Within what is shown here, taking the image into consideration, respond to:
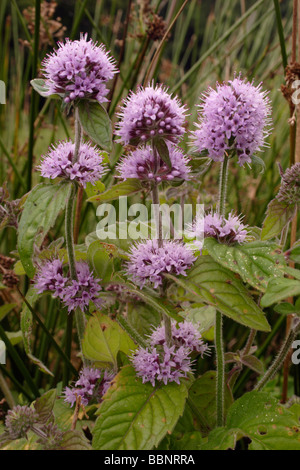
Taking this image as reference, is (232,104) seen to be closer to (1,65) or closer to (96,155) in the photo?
(96,155)

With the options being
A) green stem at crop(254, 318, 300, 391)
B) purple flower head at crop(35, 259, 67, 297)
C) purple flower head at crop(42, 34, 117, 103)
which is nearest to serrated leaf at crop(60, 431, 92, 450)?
purple flower head at crop(35, 259, 67, 297)

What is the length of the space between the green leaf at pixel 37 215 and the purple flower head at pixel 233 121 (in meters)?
0.28

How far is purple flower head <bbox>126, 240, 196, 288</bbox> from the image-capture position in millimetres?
754

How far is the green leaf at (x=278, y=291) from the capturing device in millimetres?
623

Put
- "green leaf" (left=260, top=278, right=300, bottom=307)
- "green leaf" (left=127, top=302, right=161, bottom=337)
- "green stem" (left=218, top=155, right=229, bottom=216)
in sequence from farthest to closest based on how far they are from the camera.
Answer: "green leaf" (left=127, top=302, right=161, bottom=337) < "green stem" (left=218, top=155, right=229, bottom=216) < "green leaf" (left=260, top=278, right=300, bottom=307)

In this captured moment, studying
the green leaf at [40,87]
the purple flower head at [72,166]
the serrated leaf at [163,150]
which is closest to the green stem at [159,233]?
the serrated leaf at [163,150]

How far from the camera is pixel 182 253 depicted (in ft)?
2.53

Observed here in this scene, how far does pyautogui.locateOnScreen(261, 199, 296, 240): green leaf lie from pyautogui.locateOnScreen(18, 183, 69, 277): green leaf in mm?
381

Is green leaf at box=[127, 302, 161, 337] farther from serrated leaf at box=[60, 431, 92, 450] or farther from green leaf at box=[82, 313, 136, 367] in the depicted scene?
serrated leaf at box=[60, 431, 92, 450]

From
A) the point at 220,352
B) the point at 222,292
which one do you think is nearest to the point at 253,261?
the point at 222,292

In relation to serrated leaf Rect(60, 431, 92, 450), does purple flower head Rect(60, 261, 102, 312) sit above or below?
above

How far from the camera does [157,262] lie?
751 millimetres
